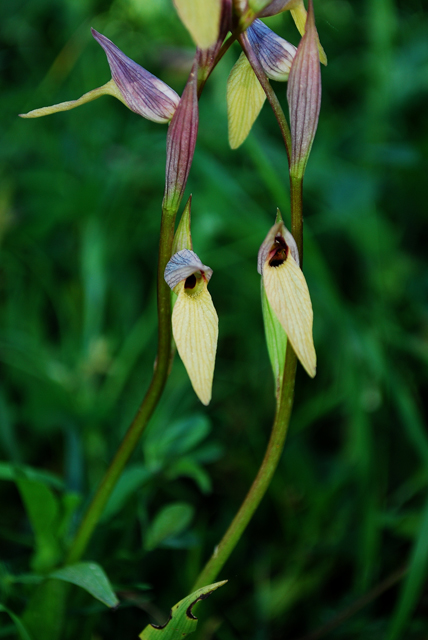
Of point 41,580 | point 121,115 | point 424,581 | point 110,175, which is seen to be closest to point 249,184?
point 110,175

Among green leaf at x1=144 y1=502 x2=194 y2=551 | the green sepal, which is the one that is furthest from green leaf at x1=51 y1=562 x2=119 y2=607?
the green sepal

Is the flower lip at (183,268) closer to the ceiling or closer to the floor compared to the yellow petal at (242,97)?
closer to the floor

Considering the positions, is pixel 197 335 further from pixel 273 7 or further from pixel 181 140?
pixel 273 7

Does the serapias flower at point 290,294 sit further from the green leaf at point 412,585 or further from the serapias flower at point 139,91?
the green leaf at point 412,585

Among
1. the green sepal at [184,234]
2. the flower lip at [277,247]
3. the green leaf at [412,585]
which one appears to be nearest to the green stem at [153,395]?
the green sepal at [184,234]

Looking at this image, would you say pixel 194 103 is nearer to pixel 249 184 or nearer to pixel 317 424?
pixel 317 424

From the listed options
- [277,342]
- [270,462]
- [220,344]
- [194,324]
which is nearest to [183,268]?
[194,324]

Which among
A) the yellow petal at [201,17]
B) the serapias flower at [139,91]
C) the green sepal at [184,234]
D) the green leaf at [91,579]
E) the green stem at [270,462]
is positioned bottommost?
the green leaf at [91,579]
